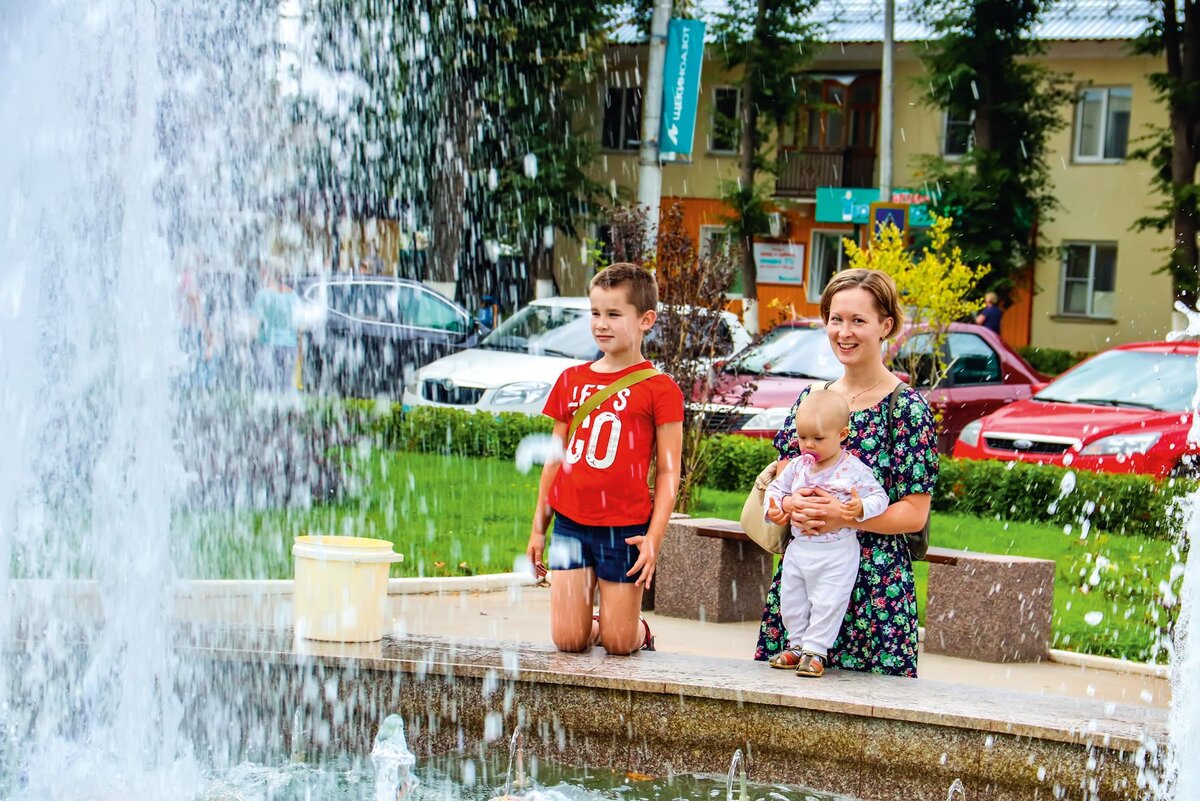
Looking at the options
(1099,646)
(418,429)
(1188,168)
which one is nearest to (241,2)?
(418,429)

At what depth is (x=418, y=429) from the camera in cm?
1491

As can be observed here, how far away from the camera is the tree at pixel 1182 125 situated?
98.2 feet

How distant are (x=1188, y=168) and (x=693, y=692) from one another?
28.8 m

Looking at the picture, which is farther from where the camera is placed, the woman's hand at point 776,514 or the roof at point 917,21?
the roof at point 917,21

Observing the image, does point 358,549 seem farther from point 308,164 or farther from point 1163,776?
point 308,164

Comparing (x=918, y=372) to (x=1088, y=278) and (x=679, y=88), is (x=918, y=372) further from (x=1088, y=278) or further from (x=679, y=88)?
(x=1088, y=278)

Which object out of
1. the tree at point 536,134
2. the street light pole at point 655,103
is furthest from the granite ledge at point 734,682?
the tree at point 536,134

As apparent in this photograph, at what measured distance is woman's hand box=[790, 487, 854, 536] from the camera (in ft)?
15.4

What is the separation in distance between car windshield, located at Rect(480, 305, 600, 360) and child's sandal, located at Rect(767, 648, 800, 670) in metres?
10.8

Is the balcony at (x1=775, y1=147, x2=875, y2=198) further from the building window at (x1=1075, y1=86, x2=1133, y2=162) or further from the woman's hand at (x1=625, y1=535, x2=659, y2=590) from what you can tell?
the woman's hand at (x1=625, y1=535, x2=659, y2=590)

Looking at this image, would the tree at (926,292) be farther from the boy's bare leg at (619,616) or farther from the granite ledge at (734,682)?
the granite ledge at (734,682)

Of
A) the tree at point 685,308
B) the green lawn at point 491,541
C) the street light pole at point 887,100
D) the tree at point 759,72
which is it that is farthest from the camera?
the tree at point 759,72

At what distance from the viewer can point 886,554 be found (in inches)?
194

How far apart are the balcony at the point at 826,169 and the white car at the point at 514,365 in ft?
82.8
